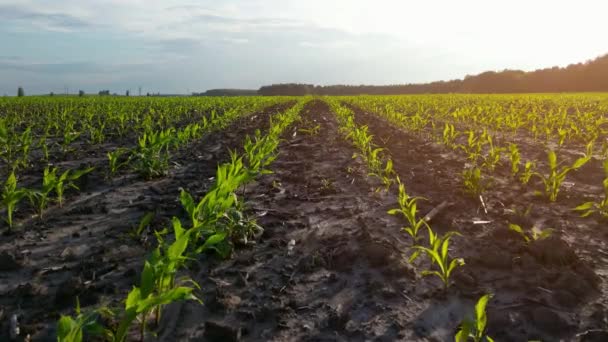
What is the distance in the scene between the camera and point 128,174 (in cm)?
475

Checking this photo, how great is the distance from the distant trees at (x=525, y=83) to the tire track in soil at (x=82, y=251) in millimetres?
58894

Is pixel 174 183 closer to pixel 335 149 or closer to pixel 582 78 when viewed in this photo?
pixel 335 149

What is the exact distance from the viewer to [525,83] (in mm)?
57719

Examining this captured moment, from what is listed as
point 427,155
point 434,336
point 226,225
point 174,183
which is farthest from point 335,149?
point 434,336

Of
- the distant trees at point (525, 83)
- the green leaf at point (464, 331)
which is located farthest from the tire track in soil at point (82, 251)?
the distant trees at point (525, 83)

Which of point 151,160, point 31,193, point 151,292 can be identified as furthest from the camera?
point 151,160

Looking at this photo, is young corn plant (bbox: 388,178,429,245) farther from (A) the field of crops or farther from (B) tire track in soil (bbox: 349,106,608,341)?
(B) tire track in soil (bbox: 349,106,608,341)

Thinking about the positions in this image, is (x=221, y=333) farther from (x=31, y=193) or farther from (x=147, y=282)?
(x=31, y=193)

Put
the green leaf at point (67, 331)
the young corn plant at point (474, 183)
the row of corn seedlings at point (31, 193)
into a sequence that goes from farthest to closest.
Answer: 1. the young corn plant at point (474, 183)
2. the row of corn seedlings at point (31, 193)
3. the green leaf at point (67, 331)

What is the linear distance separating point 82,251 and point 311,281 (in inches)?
55.4

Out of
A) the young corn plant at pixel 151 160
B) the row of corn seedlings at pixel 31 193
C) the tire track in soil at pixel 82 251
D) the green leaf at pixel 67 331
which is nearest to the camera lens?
the green leaf at pixel 67 331

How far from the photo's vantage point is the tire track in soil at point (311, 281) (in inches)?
73.0

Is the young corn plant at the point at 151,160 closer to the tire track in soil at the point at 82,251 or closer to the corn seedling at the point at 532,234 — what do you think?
the tire track in soil at the point at 82,251

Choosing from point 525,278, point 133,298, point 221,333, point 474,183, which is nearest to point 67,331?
point 133,298
